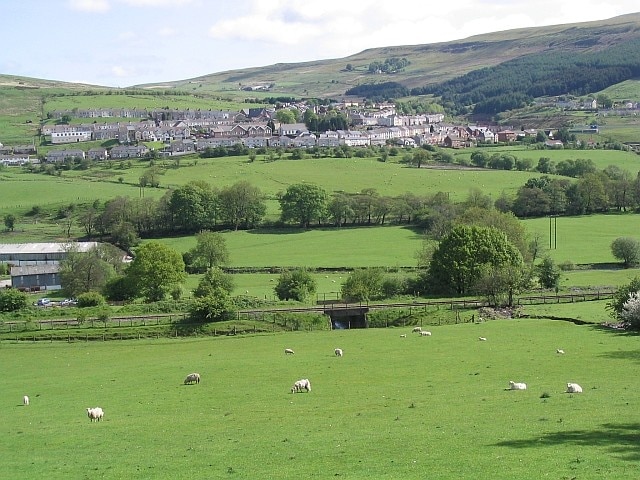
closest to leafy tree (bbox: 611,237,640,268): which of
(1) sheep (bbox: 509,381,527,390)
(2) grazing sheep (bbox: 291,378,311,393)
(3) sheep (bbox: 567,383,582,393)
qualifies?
(1) sheep (bbox: 509,381,527,390)

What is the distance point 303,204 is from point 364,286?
49863mm

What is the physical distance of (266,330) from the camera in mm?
60344

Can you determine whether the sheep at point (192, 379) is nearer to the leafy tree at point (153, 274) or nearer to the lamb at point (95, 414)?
the lamb at point (95, 414)

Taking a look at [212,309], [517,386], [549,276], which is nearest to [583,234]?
[549,276]

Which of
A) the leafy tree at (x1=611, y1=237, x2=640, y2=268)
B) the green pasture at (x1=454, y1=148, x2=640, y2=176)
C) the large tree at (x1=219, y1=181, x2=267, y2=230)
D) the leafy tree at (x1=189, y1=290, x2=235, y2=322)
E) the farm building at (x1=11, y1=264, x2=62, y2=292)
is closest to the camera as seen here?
the leafy tree at (x1=189, y1=290, x2=235, y2=322)

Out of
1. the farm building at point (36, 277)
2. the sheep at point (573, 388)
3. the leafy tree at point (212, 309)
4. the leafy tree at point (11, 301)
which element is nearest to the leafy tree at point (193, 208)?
the farm building at point (36, 277)

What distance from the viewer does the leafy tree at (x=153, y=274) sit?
7512 cm

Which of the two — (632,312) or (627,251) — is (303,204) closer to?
(627,251)

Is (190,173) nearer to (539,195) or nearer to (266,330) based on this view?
(539,195)

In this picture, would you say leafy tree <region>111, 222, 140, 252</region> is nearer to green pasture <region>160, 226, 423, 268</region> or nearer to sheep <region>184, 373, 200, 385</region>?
green pasture <region>160, 226, 423, 268</region>

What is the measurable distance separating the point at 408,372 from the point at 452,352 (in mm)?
6611

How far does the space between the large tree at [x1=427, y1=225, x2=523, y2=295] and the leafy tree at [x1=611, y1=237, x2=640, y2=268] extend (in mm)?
21419

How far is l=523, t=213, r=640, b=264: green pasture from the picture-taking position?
9394 cm

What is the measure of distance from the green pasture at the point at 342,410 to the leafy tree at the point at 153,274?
23.3 meters
